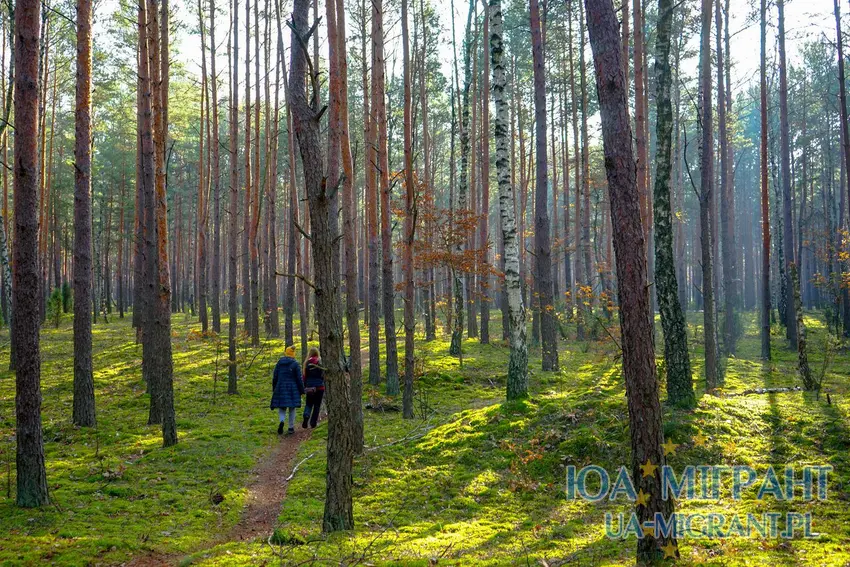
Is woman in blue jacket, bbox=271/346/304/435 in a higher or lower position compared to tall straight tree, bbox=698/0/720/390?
lower

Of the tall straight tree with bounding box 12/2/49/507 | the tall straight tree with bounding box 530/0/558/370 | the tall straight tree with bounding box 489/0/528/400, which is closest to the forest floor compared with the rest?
the tall straight tree with bounding box 12/2/49/507

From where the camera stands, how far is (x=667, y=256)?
9.75 meters

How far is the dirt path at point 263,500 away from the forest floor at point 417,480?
5 centimetres

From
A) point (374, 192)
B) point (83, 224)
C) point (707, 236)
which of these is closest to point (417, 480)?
point (374, 192)

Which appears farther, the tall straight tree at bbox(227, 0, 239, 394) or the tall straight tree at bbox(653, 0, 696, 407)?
the tall straight tree at bbox(227, 0, 239, 394)

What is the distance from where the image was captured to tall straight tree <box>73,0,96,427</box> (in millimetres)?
10797

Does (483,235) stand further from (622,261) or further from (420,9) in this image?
(622,261)

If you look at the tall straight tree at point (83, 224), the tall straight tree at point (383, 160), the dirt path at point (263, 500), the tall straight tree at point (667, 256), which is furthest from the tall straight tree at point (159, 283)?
the tall straight tree at point (667, 256)

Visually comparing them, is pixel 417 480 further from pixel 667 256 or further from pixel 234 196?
pixel 234 196

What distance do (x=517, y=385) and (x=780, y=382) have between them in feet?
23.4

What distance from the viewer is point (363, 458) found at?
31.6 feet

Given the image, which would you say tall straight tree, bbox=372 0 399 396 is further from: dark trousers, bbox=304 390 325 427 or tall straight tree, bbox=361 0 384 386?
dark trousers, bbox=304 390 325 427

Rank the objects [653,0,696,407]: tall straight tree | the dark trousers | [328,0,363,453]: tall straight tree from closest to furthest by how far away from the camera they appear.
Answer: [653,0,696,407]: tall straight tree
[328,0,363,453]: tall straight tree
the dark trousers

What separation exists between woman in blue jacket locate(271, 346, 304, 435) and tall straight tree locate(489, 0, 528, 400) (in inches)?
176
